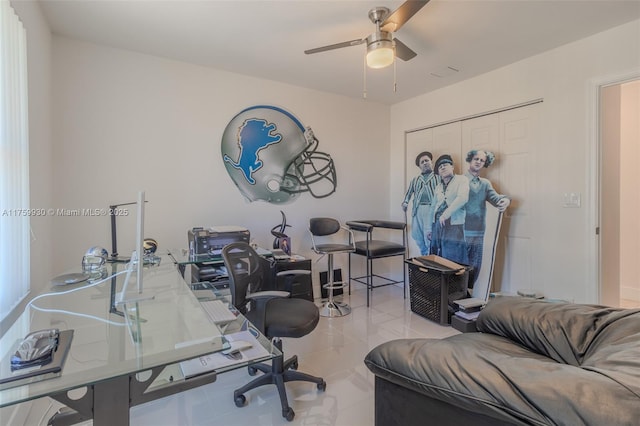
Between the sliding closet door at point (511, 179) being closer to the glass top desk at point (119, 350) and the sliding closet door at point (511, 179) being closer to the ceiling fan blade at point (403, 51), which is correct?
the ceiling fan blade at point (403, 51)

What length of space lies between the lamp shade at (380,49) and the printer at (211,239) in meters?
1.82

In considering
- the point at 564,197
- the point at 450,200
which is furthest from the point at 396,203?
the point at 564,197

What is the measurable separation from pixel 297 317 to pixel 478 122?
307 centimetres

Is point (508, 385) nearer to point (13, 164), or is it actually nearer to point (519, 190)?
point (13, 164)

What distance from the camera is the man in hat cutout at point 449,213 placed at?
3.38 metres

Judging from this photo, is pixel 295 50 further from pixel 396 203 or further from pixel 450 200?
pixel 396 203

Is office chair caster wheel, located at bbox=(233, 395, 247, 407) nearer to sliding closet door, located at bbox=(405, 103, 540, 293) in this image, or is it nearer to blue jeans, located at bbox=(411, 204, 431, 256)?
sliding closet door, located at bbox=(405, 103, 540, 293)

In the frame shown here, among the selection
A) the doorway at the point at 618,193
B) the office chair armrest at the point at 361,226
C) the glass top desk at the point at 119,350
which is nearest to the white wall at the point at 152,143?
the office chair armrest at the point at 361,226

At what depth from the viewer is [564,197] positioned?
9.30ft

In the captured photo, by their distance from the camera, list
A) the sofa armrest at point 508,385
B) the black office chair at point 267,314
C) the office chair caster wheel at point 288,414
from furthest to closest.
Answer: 1. the black office chair at point 267,314
2. the office chair caster wheel at point 288,414
3. the sofa armrest at point 508,385

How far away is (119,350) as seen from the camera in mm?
1016

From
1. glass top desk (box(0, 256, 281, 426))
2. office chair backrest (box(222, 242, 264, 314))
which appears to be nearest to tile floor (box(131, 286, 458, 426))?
office chair backrest (box(222, 242, 264, 314))

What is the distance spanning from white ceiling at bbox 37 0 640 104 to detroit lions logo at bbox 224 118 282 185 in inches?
23.1

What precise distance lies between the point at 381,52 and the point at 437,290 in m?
2.22
